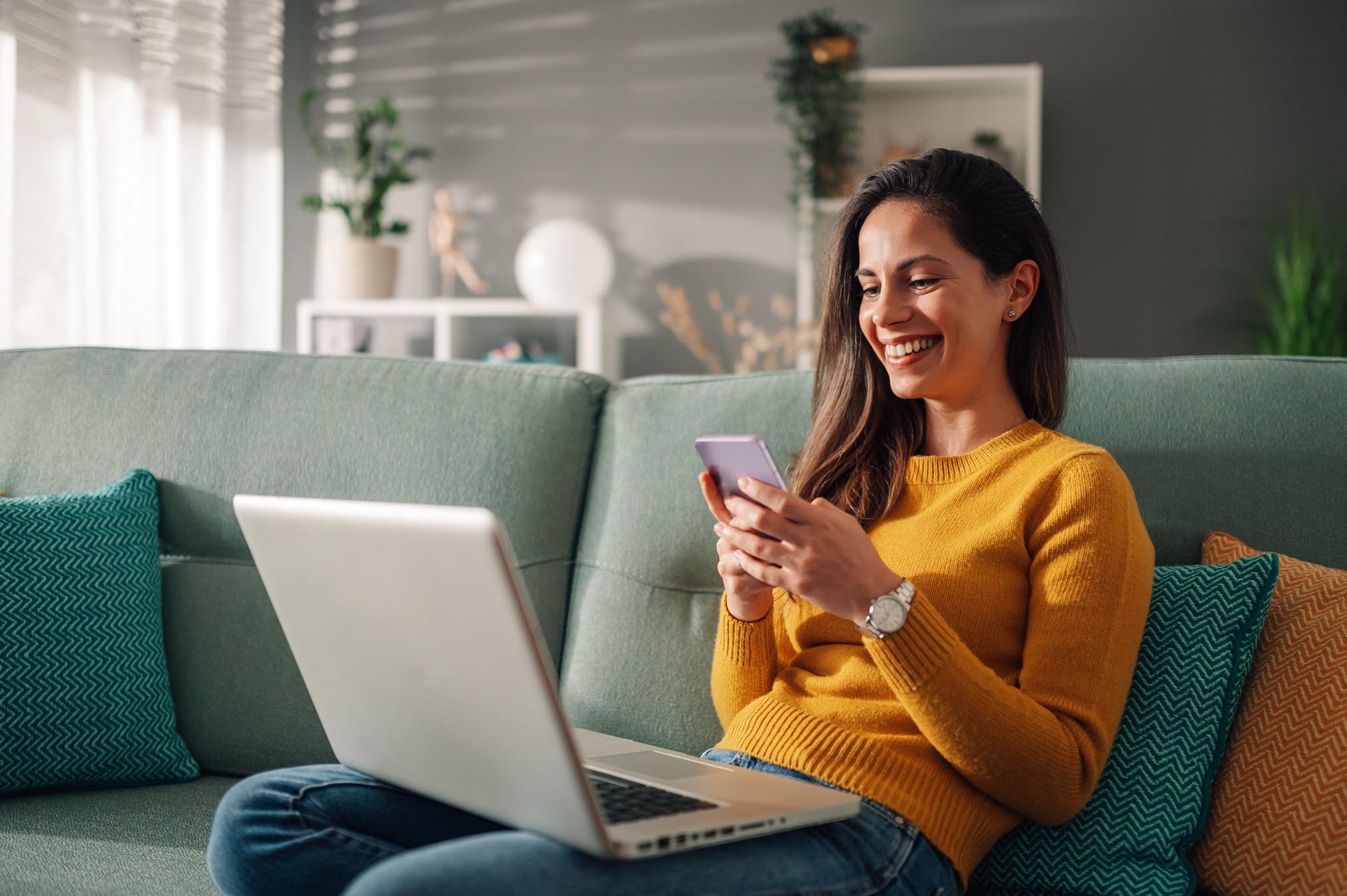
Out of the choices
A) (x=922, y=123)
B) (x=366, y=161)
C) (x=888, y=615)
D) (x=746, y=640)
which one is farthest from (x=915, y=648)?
(x=366, y=161)

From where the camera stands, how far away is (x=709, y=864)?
0.85 meters

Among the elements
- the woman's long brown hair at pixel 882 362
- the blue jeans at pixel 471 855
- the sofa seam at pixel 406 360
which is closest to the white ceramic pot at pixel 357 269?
the sofa seam at pixel 406 360

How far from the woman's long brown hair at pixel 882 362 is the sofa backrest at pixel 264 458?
0.37m

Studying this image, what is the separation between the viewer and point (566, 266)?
3.49 m

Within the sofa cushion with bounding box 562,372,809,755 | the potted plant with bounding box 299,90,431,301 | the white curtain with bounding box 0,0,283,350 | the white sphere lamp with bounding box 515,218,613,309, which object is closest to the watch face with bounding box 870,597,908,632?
the sofa cushion with bounding box 562,372,809,755

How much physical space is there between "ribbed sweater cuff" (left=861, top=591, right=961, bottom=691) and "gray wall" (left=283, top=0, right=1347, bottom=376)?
8.36 feet

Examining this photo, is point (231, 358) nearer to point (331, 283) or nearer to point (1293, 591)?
point (1293, 591)

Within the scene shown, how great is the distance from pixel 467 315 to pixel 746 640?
252 cm

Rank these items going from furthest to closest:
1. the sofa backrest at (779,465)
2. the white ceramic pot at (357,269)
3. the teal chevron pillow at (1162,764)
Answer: the white ceramic pot at (357,269) < the sofa backrest at (779,465) < the teal chevron pillow at (1162,764)

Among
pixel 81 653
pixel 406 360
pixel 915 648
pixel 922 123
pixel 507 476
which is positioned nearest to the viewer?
pixel 915 648

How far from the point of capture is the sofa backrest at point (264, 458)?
1.56 m

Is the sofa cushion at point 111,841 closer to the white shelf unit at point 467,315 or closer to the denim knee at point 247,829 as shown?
the denim knee at point 247,829

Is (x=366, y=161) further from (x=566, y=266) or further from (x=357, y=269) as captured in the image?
(x=566, y=266)

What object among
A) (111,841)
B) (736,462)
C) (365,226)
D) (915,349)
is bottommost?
(111,841)
